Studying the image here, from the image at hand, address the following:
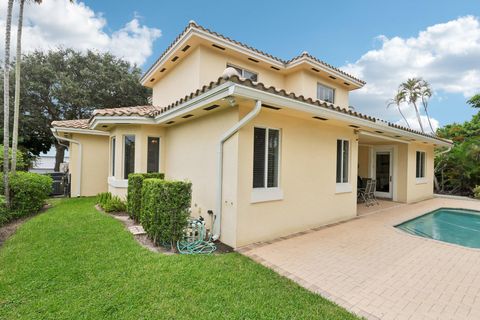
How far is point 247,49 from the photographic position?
11.8 meters

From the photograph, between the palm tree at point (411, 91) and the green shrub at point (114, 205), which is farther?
the palm tree at point (411, 91)

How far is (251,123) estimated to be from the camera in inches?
281

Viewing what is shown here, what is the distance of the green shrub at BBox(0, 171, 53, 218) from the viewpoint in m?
10.2

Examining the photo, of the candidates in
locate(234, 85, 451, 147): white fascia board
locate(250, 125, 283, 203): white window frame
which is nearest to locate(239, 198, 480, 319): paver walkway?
locate(250, 125, 283, 203): white window frame

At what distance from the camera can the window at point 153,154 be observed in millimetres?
11734

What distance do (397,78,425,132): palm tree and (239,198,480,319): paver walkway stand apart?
3299cm

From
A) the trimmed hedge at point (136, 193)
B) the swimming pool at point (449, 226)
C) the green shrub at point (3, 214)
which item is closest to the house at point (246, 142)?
the trimmed hedge at point (136, 193)

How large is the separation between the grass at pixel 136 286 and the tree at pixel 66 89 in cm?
2489

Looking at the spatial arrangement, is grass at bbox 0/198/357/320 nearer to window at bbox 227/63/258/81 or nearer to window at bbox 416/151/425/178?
window at bbox 227/63/258/81

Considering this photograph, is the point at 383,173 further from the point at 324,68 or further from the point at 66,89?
the point at 66,89

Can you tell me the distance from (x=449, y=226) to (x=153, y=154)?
14945mm

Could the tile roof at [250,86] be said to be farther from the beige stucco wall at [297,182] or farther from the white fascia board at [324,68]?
the white fascia board at [324,68]

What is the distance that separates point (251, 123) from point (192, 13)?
33.9 ft

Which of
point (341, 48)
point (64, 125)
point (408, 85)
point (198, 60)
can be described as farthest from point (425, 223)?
point (408, 85)
